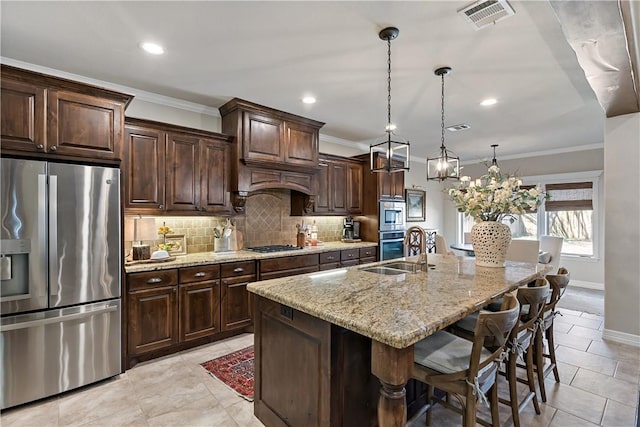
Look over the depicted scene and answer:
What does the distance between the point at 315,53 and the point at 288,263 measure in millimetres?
2382

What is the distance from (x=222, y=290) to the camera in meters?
3.35

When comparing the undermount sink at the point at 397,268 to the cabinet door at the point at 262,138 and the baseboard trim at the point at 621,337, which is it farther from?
the baseboard trim at the point at 621,337

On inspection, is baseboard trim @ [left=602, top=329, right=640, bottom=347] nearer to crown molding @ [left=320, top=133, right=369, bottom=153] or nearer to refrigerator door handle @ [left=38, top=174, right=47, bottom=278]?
crown molding @ [left=320, top=133, right=369, bottom=153]

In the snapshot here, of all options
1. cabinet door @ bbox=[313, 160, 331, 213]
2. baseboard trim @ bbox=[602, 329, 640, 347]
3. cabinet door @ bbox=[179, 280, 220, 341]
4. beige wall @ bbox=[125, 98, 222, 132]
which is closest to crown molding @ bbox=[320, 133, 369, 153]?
cabinet door @ bbox=[313, 160, 331, 213]

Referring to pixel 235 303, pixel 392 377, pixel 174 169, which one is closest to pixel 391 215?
pixel 235 303

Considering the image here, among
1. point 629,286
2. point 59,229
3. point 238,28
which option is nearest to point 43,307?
point 59,229

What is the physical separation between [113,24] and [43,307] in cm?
214

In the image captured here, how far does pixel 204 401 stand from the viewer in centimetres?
233

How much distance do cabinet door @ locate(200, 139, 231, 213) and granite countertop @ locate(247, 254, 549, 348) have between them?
6.28 feet

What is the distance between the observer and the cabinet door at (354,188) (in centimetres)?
526

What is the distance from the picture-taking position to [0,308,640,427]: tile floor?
2.10m

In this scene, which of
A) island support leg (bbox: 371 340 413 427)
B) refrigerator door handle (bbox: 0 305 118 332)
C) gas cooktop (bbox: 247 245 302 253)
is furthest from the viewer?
gas cooktop (bbox: 247 245 302 253)

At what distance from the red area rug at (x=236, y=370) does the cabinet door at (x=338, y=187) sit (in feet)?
8.52

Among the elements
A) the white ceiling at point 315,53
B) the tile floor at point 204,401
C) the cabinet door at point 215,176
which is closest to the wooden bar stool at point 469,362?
the tile floor at point 204,401
